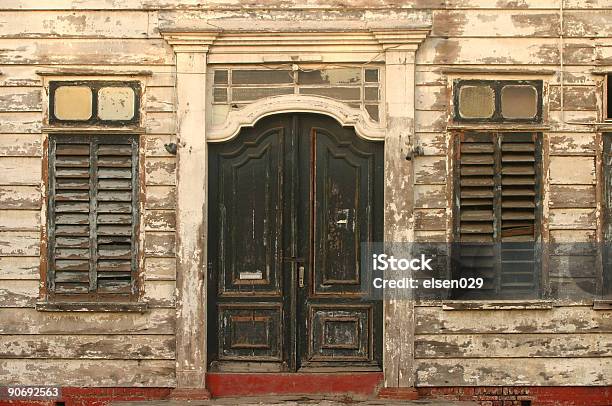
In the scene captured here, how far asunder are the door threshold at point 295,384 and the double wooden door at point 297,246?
0.10 m

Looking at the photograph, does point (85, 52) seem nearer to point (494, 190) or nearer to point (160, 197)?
point (160, 197)

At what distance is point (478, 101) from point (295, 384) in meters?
2.96

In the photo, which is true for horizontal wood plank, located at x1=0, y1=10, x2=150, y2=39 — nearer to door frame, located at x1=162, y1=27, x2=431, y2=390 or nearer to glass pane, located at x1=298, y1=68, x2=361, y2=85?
door frame, located at x1=162, y1=27, x2=431, y2=390

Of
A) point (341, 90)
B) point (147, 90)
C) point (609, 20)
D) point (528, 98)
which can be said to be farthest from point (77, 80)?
point (609, 20)

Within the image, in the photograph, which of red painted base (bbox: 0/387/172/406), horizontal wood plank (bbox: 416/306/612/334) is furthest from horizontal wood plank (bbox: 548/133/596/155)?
red painted base (bbox: 0/387/172/406)

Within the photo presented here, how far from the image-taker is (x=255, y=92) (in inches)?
416

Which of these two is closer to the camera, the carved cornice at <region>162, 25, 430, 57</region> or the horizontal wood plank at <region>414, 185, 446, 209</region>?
the carved cornice at <region>162, 25, 430, 57</region>

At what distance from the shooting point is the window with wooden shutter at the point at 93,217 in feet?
34.6

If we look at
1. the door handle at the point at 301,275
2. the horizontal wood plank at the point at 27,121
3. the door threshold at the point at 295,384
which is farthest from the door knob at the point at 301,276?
the horizontal wood plank at the point at 27,121

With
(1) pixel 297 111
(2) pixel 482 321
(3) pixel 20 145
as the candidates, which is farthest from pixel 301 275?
(3) pixel 20 145

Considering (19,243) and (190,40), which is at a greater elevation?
(190,40)

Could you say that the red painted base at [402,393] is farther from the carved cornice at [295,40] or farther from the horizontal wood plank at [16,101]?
the horizontal wood plank at [16,101]

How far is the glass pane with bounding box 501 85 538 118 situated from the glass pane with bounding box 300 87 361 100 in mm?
1292

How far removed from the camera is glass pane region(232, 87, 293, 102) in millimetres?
10547
